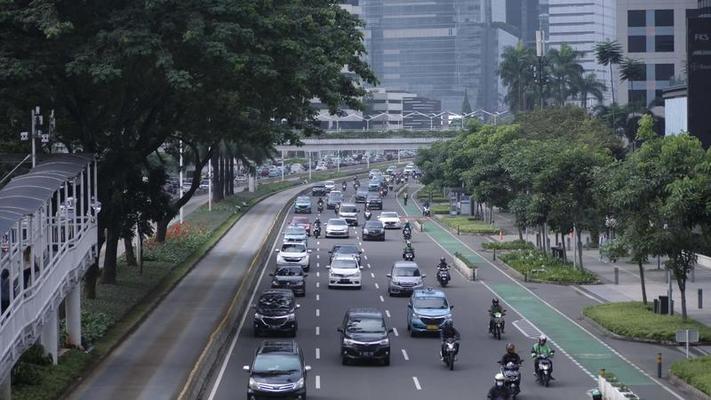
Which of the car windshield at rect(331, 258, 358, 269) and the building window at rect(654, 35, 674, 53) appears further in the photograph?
the building window at rect(654, 35, 674, 53)

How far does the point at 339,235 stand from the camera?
90.8m

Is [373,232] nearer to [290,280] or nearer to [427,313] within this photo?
[290,280]

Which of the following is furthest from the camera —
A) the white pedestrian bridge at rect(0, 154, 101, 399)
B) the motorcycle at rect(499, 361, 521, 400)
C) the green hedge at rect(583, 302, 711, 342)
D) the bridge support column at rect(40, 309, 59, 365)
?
the green hedge at rect(583, 302, 711, 342)

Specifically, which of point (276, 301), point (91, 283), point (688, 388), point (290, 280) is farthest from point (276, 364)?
point (290, 280)

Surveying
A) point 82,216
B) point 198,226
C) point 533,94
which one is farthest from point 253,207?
point 82,216

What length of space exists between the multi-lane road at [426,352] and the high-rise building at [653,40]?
225 feet

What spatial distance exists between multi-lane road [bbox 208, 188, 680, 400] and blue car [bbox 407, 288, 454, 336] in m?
0.48

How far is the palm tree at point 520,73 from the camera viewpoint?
17562 cm

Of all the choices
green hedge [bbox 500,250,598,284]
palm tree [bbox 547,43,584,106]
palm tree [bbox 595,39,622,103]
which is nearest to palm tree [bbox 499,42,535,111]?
palm tree [bbox 547,43,584,106]

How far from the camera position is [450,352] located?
3906 cm

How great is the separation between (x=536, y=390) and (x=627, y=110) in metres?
94.8

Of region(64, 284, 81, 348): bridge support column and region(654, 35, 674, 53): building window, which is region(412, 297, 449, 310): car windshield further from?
region(654, 35, 674, 53): building window

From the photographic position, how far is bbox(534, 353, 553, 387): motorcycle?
36469 millimetres

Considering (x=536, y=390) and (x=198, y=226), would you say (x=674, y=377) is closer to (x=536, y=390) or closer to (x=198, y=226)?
(x=536, y=390)
